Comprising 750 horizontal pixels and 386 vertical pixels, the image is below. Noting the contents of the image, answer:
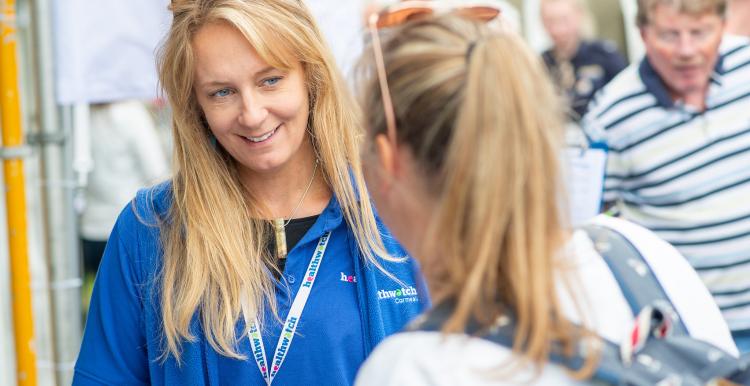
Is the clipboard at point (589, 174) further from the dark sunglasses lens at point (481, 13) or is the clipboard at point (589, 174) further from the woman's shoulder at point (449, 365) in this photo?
the woman's shoulder at point (449, 365)

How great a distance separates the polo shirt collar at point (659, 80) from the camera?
3.75m

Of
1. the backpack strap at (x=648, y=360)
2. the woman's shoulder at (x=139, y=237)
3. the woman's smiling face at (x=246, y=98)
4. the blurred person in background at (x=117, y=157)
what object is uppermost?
the woman's smiling face at (x=246, y=98)

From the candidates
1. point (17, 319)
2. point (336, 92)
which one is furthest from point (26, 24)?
point (336, 92)

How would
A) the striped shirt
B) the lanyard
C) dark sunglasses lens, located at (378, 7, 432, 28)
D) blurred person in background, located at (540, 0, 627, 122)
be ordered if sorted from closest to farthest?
dark sunglasses lens, located at (378, 7, 432, 28), the lanyard, the striped shirt, blurred person in background, located at (540, 0, 627, 122)

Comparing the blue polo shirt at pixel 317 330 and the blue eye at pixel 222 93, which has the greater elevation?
the blue eye at pixel 222 93

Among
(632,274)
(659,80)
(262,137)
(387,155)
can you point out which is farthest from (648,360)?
(659,80)

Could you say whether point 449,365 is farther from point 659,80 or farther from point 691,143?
point 659,80

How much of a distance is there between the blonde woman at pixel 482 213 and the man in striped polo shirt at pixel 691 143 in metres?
2.33

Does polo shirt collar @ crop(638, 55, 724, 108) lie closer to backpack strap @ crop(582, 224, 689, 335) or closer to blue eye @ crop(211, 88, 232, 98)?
blue eye @ crop(211, 88, 232, 98)

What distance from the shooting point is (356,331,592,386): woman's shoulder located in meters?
1.23

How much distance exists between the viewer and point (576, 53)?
7.93 meters

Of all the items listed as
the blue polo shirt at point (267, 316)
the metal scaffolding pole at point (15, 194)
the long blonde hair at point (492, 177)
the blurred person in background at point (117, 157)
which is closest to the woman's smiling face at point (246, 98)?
the blue polo shirt at point (267, 316)

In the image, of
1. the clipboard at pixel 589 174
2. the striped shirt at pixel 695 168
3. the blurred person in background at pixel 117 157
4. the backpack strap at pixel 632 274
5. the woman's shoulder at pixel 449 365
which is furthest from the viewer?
the blurred person in background at pixel 117 157

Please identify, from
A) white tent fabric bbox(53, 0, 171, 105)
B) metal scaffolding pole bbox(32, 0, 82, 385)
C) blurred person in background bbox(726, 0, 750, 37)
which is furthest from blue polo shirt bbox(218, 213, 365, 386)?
blurred person in background bbox(726, 0, 750, 37)
